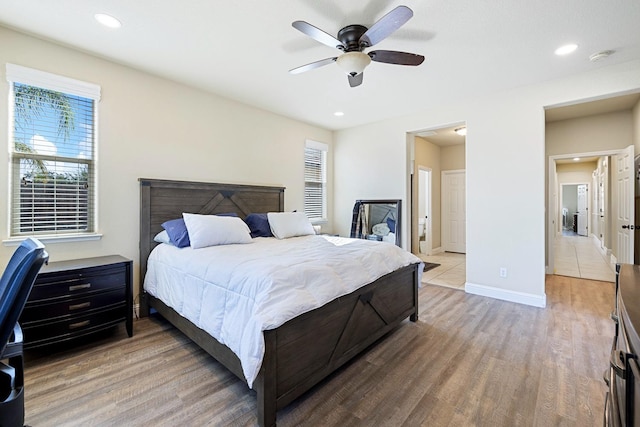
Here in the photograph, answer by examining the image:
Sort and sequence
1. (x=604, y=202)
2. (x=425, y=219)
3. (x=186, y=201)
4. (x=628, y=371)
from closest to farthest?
(x=628, y=371), (x=186, y=201), (x=604, y=202), (x=425, y=219)

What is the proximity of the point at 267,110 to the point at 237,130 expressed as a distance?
66 centimetres

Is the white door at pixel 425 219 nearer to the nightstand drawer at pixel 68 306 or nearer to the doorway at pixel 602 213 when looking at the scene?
the doorway at pixel 602 213

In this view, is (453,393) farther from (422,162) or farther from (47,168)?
(422,162)

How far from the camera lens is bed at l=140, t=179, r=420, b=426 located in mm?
1681

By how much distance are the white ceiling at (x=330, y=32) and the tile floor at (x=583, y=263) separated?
370 centimetres

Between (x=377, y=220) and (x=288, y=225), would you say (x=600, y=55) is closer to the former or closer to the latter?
(x=377, y=220)

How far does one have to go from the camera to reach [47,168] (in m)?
2.68

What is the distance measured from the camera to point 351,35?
235cm

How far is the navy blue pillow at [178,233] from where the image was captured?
295 cm

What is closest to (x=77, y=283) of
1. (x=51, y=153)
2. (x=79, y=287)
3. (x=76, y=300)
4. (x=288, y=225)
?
(x=79, y=287)

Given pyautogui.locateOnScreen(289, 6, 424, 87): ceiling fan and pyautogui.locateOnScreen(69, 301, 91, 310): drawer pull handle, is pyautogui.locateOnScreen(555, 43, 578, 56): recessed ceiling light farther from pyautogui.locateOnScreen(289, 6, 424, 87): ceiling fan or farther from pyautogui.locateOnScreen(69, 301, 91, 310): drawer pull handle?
pyautogui.locateOnScreen(69, 301, 91, 310): drawer pull handle

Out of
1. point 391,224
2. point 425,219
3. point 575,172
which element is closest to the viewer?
point 391,224

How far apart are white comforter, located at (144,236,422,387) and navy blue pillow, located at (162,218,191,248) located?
0.34ft

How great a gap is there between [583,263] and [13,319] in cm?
826
